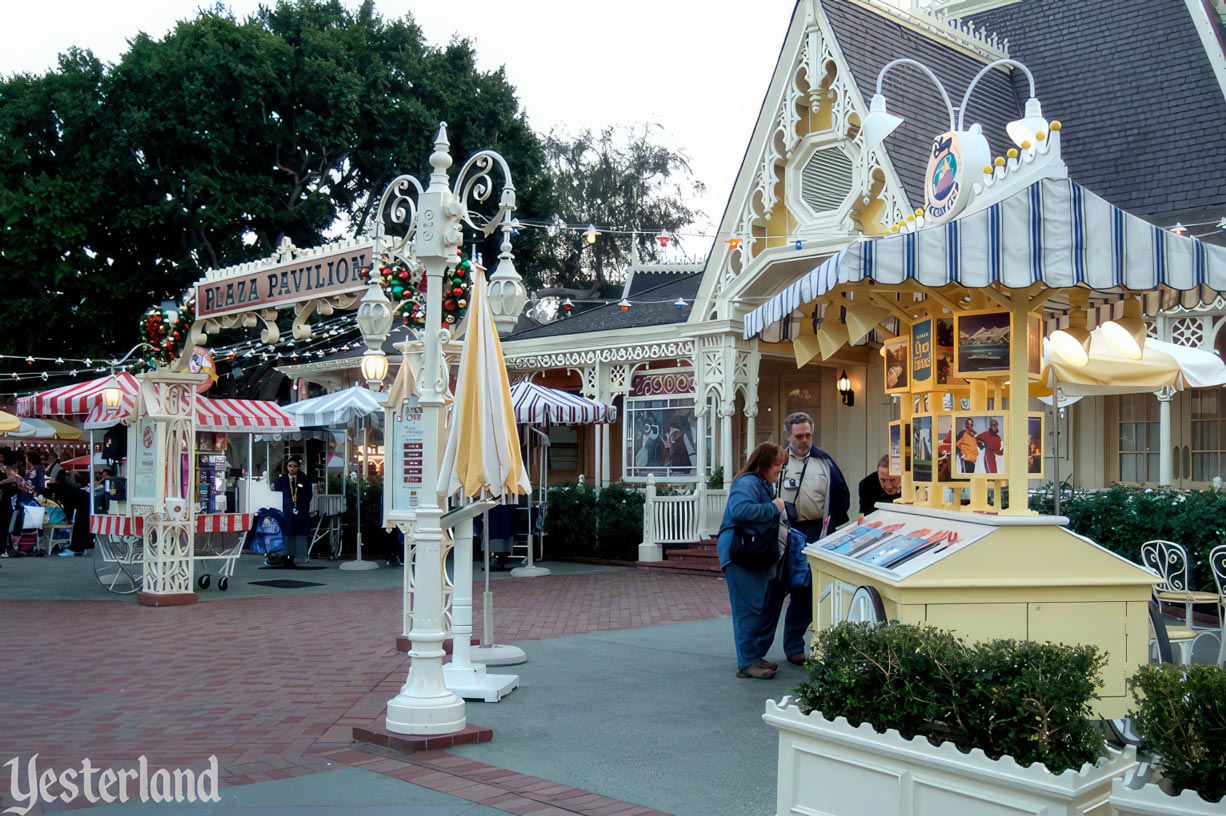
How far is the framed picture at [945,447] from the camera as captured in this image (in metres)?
6.46

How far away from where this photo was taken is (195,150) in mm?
26312

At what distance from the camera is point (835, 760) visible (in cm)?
379

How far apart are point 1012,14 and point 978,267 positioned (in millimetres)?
17272

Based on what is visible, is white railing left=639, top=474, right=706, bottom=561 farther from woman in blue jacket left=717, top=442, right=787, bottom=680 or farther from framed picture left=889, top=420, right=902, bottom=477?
framed picture left=889, top=420, right=902, bottom=477

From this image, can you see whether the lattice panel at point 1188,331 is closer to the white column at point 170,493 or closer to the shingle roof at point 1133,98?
the shingle roof at point 1133,98

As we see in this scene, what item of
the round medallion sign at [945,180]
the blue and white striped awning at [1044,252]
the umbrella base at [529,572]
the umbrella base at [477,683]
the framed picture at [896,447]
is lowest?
the umbrella base at [529,572]

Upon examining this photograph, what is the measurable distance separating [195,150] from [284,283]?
16783mm

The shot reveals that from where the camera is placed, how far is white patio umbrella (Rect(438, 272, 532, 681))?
22.5 feet

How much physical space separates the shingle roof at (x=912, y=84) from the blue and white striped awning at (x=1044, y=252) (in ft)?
30.4

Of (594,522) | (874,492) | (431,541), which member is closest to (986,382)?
(874,492)

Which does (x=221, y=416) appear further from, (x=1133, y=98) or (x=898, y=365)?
(x=1133, y=98)

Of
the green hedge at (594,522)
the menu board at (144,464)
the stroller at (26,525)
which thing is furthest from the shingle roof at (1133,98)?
the stroller at (26,525)

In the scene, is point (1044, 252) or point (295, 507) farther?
point (295, 507)

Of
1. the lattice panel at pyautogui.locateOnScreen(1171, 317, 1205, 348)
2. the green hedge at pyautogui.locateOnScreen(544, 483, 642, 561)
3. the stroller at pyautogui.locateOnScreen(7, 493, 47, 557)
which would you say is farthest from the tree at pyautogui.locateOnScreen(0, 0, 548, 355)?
the lattice panel at pyautogui.locateOnScreen(1171, 317, 1205, 348)
